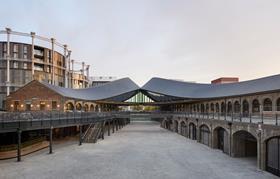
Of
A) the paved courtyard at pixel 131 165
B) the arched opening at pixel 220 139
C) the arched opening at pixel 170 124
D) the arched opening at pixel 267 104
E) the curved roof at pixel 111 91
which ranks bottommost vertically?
the arched opening at pixel 170 124

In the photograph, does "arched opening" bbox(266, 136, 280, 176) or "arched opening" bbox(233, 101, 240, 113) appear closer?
"arched opening" bbox(266, 136, 280, 176)

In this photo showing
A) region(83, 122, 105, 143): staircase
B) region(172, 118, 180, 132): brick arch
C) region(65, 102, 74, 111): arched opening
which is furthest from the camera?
region(172, 118, 180, 132): brick arch

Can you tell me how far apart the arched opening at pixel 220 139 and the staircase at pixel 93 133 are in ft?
56.0

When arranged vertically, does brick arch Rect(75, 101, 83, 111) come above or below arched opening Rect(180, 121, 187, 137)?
above

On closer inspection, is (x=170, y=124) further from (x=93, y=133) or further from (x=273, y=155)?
(x=273, y=155)

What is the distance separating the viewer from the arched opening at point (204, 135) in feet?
102

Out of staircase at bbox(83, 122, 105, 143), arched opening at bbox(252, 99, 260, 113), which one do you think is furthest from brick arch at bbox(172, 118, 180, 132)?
staircase at bbox(83, 122, 105, 143)

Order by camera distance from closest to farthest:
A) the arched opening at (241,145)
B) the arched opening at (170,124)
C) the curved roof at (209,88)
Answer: the arched opening at (241,145) → the curved roof at (209,88) → the arched opening at (170,124)

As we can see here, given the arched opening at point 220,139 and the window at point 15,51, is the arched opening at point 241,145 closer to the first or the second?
the arched opening at point 220,139

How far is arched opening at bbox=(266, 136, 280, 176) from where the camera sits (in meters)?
16.7

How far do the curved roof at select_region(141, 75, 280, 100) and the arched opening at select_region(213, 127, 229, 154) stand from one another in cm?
952

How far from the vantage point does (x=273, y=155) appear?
17.3 m

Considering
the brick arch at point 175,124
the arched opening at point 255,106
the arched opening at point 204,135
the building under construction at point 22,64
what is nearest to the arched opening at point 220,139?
the arched opening at point 204,135

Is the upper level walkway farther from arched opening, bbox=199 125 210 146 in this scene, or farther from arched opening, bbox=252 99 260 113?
arched opening, bbox=252 99 260 113
